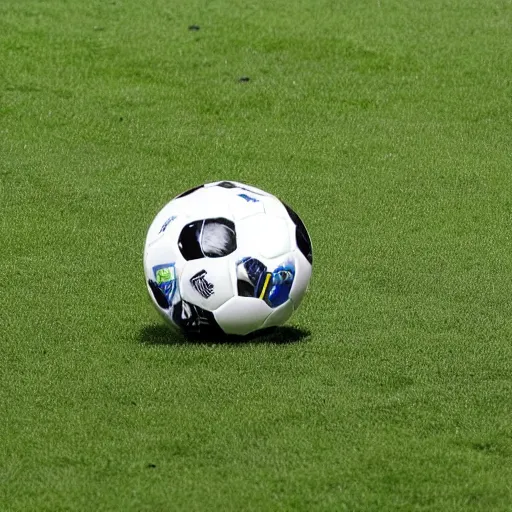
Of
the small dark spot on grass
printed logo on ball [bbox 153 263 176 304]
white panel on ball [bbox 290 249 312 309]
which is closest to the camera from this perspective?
the small dark spot on grass

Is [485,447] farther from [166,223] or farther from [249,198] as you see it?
[166,223]

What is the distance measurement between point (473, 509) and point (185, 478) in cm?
143

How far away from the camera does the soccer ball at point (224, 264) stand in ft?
25.1

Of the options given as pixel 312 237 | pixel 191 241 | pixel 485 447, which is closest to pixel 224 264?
pixel 191 241

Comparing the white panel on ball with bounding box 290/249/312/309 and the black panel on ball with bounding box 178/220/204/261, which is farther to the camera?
the white panel on ball with bounding box 290/249/312/309

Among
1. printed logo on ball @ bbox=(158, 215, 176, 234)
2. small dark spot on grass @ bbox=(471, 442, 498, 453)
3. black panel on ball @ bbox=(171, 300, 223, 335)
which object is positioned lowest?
small dark spot on grass @ bbox=(471, 442, 498, 453)

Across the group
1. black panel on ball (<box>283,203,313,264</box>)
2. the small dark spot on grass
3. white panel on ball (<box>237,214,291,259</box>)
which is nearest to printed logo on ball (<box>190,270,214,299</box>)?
white panel on ball (<box>237,214,291,259</box>)

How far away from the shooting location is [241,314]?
7672 millimetres

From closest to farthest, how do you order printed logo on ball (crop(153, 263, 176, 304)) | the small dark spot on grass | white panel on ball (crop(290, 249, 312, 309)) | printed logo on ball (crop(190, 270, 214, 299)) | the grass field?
the grass field, the small dark spot on grass, printed logo on ball (crop(190, 270, 214, 299)), printed logo on ball (crop(153, 263, 176, 304)), white panel on ball (crop(290, 249, 312, 309))

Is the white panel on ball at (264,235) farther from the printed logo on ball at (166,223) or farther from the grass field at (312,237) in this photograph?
the grass field at (312,237)

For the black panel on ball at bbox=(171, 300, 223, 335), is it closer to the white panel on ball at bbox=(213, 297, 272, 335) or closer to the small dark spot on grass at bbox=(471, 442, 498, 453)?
the white panel on ball at bbox=(213, 297, 272, 335)

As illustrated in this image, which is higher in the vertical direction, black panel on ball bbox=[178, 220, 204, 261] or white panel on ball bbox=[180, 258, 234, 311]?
black panel on ball bbox=[178, 220, 204, 261]

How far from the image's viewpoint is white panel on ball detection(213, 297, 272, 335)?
7637 millimetres

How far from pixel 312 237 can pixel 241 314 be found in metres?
3.62
